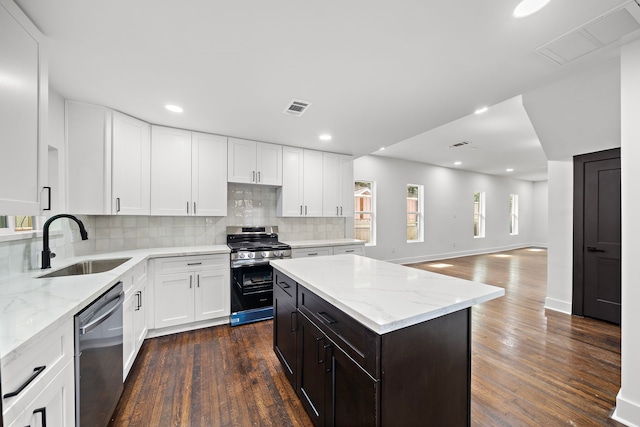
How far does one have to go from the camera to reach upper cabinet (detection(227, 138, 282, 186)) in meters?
3.54

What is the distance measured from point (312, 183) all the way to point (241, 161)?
1158 mm

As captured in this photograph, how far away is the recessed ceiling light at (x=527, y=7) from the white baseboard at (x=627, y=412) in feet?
8.11

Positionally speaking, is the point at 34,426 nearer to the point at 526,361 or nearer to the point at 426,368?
the point at 426,368

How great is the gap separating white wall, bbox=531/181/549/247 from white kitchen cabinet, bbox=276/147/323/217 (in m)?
10.6

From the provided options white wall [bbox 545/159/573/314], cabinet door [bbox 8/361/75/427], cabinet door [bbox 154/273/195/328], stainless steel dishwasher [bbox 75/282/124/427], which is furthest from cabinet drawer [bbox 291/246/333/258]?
white wall [bbox 545/159/573/314]

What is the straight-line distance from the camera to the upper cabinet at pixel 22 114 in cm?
121

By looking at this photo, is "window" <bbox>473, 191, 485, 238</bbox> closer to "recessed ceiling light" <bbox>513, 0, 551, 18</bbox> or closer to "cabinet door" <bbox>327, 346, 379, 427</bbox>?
"recessed ceiling light" <bbox>513, 0, 551, 18</bbox>

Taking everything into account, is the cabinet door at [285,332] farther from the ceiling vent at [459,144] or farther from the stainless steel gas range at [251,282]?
the ceiling vent at [459,144]

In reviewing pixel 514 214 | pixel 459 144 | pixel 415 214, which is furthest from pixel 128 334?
pixel 514 214

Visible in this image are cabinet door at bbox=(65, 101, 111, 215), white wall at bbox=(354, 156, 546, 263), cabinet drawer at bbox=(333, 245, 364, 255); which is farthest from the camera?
white wall at bbox=(354, 156, 546, 263)

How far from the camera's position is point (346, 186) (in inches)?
177

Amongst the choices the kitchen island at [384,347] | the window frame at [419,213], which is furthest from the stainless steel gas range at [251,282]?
the window frame at [419,213]

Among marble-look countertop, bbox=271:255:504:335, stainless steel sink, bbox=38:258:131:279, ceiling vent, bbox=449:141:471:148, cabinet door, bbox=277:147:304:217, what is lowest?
stainless steel sink, bbox=38:258:131:279

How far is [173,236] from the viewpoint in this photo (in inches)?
134
